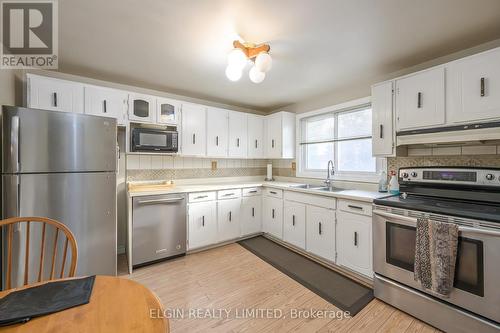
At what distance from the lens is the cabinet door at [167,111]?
9.73 ft

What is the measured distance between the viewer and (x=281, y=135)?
379 centimetres

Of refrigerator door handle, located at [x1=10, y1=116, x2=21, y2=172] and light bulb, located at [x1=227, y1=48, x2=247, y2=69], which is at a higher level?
light bulb, located at [x1=227, y1=48, x2=247, y2=69]

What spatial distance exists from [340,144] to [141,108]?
2.90 meters

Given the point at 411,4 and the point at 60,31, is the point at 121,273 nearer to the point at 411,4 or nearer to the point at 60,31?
the point at 60,31

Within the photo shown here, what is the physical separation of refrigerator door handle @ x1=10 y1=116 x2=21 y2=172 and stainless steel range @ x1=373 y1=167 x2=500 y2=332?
318cm

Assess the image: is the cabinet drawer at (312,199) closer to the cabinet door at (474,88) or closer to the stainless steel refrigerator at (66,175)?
the cabinet door at (474,88)

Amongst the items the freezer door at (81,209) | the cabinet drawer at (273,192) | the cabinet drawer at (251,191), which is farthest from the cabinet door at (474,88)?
the freezer door at (81,209)

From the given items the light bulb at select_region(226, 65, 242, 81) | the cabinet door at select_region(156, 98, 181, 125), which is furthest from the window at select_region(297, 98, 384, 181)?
the cabinet door at select_region(156, 98, 181, 125)

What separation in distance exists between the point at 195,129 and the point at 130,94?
0.95 metres

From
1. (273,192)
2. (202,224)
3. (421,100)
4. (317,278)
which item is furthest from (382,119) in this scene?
(202,224)

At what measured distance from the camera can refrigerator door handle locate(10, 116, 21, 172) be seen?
1756 mm

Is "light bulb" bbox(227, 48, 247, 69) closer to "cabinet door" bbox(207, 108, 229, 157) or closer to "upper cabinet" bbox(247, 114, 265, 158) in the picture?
"cabinet door" bbox(207, 108, 229, 157)

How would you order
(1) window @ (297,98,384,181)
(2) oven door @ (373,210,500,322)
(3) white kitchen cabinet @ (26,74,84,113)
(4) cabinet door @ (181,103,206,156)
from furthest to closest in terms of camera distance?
(4) cabinet door @ (181,103,206,156) → (1) window @ (297,98,384,181) → (3) white kitchen cabinet @ (26,74,84,113) → (2) oven door @ (373,210,500,322)

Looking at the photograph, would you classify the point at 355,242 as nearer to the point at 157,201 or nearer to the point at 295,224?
the point at 295,224
